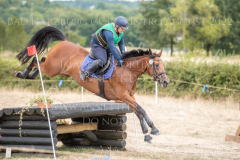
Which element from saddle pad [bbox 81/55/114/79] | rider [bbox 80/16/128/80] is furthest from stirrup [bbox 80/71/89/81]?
saddle pad [bbox 81/55/114/79]

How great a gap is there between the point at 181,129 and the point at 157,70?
Answer: 464 cm

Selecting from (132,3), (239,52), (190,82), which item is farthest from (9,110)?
(132,3)

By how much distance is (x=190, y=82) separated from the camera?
42.4ft

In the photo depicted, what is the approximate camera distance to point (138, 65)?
5.17m

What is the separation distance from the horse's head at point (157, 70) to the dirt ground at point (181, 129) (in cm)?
164

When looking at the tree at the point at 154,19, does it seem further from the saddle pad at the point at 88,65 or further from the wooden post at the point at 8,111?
the wooden post at the point at 8,111

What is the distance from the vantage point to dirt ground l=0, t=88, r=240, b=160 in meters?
5.92

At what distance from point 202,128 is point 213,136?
34.4 inches

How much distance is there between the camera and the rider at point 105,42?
4.91m

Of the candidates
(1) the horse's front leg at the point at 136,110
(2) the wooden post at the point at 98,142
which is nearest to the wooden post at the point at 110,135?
(2) the wooden post at the point at 98,142

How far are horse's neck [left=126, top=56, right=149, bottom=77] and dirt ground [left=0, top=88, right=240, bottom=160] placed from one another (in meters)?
1.47

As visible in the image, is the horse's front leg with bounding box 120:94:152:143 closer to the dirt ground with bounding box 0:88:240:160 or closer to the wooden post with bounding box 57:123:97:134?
the dirt ground with bounding box 0:88:240:160

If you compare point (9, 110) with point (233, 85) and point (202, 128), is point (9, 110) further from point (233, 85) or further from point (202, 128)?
point (233, 85)

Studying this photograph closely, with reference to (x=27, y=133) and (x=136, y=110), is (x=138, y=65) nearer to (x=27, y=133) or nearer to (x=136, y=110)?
(x=136, y=110)
